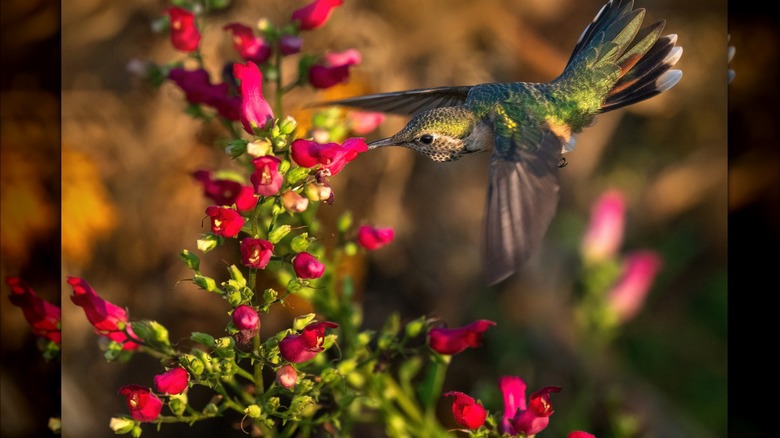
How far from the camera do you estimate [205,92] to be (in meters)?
1.12

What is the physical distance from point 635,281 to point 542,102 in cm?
50

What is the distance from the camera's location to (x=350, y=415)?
106 centimetres

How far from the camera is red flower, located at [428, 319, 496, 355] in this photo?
102 centimetres

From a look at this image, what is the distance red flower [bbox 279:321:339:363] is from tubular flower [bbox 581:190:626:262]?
715 millimetres

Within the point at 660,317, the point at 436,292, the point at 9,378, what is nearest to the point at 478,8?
the point at 436,292

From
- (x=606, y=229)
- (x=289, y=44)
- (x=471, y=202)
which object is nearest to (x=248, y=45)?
(x=289, y=44)

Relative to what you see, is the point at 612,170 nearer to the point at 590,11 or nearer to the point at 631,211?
the point at 631,211

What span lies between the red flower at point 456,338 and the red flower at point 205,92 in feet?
1.30

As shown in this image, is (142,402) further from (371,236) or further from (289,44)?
(289,44)

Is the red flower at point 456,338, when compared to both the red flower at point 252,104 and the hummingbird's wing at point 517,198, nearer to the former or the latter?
the hummingbird's wing at point 517,198

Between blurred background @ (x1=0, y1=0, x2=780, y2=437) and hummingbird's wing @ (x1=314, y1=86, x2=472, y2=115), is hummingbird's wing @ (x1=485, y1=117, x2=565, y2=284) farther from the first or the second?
blurred background @ (x1=0, y1=0, x2=780, y2=437)

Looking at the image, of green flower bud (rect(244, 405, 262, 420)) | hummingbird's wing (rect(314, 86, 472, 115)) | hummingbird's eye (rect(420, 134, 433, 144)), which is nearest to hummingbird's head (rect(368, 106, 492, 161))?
hummingbird's eye (rect(420, 134, 433, 144))

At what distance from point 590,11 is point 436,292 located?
57 centimetres

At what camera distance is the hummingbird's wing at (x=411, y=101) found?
3.77 ft
